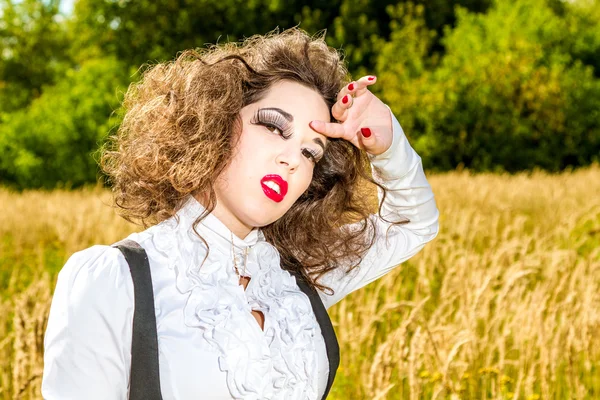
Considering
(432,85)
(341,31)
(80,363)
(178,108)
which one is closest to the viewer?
(80,363)

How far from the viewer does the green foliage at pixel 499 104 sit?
67.0 ft

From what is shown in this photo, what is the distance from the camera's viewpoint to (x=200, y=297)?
1.59 meters

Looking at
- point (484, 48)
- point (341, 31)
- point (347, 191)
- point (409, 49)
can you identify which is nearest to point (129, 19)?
point (341, 31)

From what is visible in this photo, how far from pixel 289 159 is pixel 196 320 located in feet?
1.32

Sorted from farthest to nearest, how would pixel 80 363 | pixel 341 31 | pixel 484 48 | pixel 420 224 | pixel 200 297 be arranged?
1. pixel 341 31
2. pixel 484 48
3. pixel 420 224
4. pixel 200 297
5. pixel 80 363

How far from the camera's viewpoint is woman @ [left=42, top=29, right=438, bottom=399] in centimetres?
144

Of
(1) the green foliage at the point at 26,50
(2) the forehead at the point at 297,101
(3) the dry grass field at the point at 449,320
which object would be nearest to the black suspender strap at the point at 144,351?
(2) the forehead at the point at 297,101

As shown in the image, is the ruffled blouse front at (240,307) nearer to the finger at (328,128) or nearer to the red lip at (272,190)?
the red lip at (272,190)

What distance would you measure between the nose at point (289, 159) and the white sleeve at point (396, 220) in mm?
307

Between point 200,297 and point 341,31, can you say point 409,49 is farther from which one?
point 200,297

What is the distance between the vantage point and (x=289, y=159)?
1704 millimetres

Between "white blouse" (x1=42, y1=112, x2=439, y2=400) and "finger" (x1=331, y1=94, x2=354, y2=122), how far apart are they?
6.1 inches

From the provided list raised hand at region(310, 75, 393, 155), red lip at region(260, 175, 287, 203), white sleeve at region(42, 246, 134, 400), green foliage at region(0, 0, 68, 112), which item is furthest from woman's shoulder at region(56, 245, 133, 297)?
green foliage at region(0, 0, 68, 112)

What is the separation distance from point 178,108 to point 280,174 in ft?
1.07
